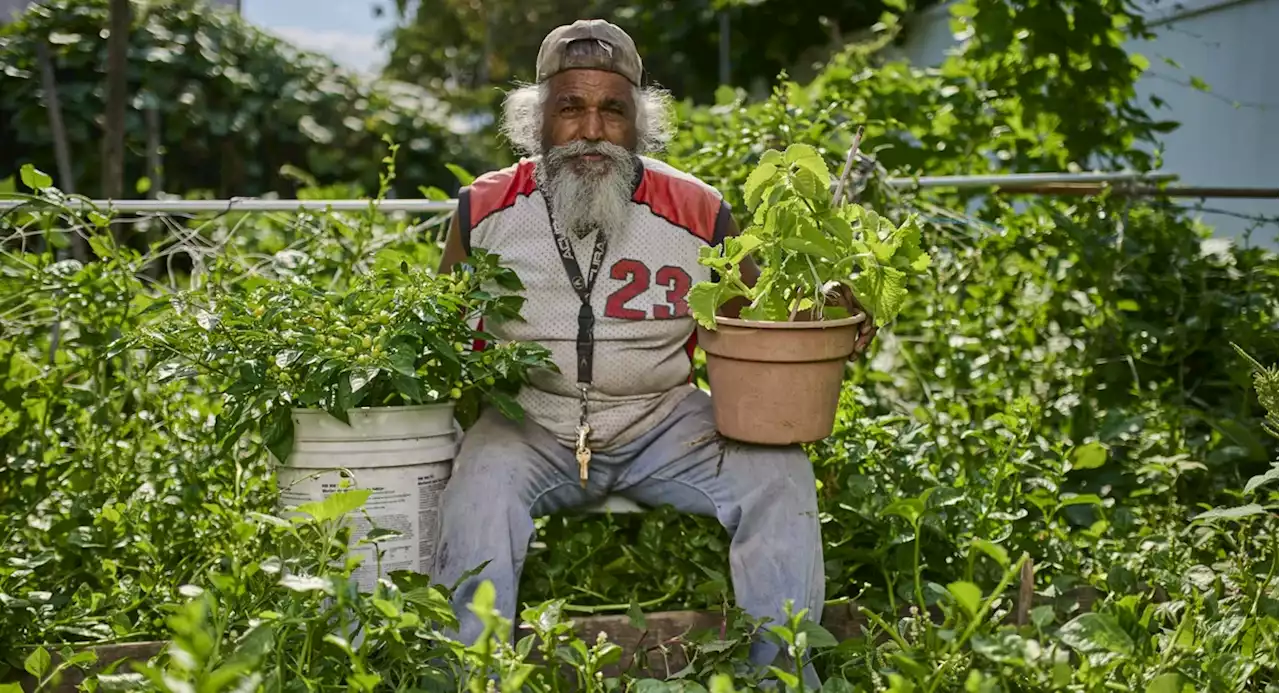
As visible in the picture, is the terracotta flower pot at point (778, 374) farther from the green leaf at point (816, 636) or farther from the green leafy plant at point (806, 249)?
the green leaf at point (816, 636)

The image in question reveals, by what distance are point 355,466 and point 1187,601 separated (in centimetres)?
138

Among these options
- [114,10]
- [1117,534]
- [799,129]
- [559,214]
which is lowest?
[1117,534]

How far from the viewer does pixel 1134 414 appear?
9.51 feet

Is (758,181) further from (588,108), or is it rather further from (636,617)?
(636,617)

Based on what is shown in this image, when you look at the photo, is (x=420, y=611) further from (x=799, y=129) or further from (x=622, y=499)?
(x=799, y=129)

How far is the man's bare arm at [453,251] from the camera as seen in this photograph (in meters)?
2.42

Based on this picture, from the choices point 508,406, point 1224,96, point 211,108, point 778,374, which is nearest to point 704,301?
point 778,374

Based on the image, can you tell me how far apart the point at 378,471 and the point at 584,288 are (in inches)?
20.8

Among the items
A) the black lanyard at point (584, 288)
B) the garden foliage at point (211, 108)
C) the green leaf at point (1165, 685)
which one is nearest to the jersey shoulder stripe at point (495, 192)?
the black lanyard at point (584, 288)

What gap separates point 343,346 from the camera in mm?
1993

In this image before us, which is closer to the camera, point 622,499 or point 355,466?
point 355,466

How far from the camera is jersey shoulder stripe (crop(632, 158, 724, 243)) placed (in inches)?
93.6

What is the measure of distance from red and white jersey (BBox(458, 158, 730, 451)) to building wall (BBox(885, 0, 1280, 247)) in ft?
6.75

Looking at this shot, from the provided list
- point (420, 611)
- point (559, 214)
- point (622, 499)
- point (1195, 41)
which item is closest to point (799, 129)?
point (559, 214)
